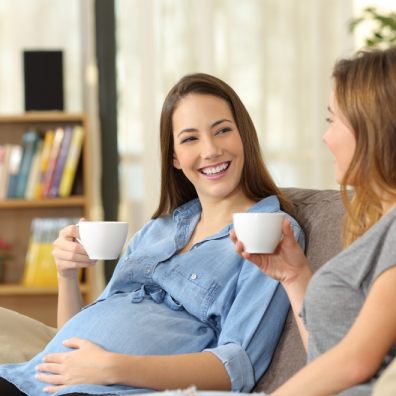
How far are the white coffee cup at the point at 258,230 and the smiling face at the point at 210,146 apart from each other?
53 centimetres

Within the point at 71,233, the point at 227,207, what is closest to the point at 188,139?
the point at 227,207

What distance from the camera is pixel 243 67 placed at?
4.95 metres

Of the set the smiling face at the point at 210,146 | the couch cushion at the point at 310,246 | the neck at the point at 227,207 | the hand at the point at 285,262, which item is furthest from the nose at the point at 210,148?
the hand at the point at 285,262

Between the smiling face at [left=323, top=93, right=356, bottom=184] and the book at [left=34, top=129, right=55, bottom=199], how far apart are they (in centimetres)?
321

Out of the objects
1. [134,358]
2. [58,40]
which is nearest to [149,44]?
[58,40]

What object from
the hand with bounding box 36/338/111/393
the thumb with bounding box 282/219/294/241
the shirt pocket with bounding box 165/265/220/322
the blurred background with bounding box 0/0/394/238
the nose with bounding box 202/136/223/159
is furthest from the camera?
the blurred background with bounding box 0/0/394/238

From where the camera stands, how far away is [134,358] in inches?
72.5

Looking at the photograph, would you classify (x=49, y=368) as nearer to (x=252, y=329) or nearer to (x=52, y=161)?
(x=252, y=329)

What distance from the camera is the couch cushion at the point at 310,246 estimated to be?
190 centimetres

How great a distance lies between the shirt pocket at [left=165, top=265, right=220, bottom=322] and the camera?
2.01 m

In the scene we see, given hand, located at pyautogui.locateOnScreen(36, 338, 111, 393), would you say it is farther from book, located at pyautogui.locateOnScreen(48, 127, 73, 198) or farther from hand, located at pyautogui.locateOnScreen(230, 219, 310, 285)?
book, located at pyautogui.locateOnScreen(48, 127, 73, 198)

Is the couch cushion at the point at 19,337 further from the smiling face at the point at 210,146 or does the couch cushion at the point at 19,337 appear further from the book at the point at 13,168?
the book at the point at 13,168

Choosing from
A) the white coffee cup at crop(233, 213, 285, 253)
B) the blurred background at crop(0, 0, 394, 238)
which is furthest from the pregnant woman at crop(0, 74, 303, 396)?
the blurred background at crop(0, 0, 394, 238)

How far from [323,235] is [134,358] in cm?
50
